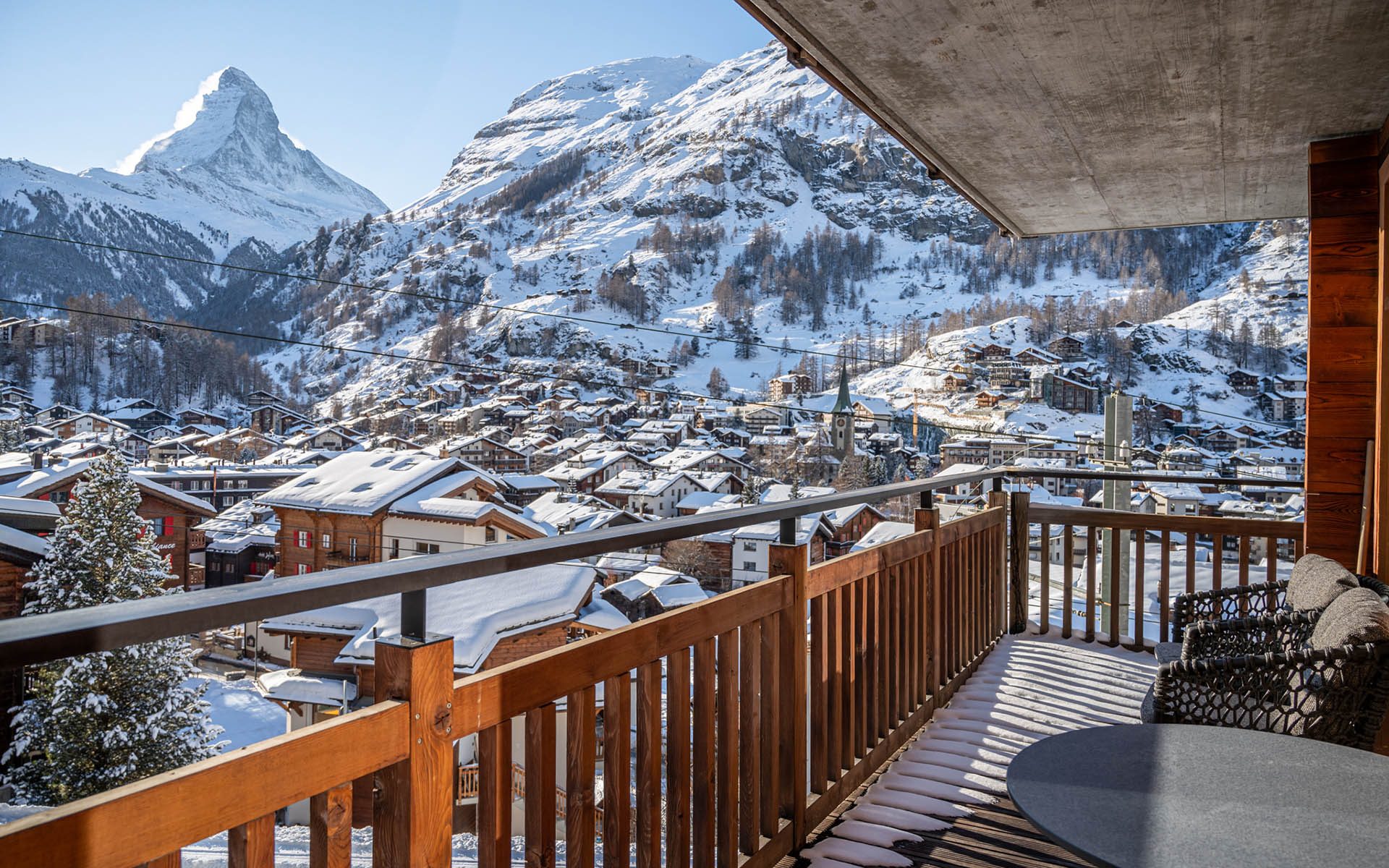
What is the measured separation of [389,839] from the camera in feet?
2.95

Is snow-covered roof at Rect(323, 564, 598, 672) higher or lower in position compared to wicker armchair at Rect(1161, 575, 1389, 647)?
lower

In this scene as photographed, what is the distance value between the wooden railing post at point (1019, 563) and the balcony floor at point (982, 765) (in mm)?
215

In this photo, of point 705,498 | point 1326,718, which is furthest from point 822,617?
point 705,498

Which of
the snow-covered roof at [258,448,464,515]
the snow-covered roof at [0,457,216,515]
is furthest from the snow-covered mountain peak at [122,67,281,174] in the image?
the snow-covered roof at [258,448,464,515]

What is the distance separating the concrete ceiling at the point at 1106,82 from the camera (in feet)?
6.88

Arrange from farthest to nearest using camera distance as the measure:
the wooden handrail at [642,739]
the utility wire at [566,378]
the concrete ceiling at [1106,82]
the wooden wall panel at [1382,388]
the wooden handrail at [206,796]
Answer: the utility wire at [566,378], the wooden wall panel at [1382,388], the concrete ceiling at [1106,82], the wooden handrail at [642,739], the wooden handrail at [206,796]

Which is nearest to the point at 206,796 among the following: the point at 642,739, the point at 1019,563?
the point at 642,739

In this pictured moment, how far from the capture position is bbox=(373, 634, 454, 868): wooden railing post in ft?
2.91

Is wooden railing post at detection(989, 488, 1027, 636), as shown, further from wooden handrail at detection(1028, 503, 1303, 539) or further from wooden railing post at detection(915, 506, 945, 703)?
wooden railing post at detection(915, 506, 945, 703)

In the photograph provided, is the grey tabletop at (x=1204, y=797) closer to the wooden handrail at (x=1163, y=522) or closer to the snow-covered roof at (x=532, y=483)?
the wooden handrail at (x=1163, y=522)

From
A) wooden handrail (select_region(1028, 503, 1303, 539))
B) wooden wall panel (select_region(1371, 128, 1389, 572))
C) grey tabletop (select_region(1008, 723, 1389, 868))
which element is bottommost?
grey tabletop (select_region(1008, 723, 1389, 868))

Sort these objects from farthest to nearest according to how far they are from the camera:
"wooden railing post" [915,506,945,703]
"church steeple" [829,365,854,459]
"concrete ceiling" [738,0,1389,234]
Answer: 1. "church steeple" [829,365,854,459]
2. "wooden railing post" [915,506,945,703]
3. "concrete ceiling" [738,0,1389,234]

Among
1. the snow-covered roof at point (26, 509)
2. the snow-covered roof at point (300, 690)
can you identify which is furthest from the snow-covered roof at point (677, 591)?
the snow-covered roof at point (26, 509)

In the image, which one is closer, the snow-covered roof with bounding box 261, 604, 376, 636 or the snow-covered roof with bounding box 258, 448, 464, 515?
the snow-covered roof with bounding box 261, 604, 376, 636
